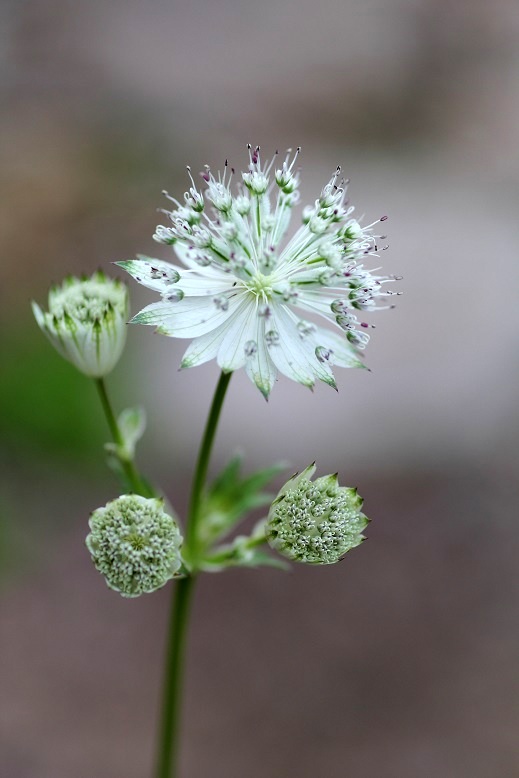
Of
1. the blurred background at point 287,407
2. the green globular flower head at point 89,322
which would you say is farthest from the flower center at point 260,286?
the blurred background at point 287,407

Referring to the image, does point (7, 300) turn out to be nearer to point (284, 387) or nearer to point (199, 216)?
point (284, 387)

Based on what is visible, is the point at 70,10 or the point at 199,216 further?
the point at 70,10

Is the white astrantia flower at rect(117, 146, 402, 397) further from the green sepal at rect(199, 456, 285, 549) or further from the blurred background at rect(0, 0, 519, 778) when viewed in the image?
the blurred background at rect(0, 0, 519, 778)

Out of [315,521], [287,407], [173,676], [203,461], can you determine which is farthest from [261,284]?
[287,407]

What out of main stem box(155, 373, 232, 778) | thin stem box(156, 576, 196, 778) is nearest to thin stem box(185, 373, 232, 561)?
main stem box(155, 373, 232, 778)

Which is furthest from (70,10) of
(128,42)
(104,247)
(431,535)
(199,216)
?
(199,216)
